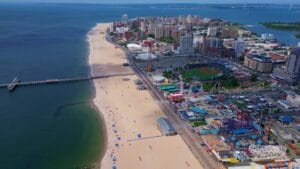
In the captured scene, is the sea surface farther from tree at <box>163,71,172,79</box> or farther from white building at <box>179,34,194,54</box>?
white building at <box>179,34,194,54</box>

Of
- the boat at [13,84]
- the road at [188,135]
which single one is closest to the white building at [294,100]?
the road at [188,135]

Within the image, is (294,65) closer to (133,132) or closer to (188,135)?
(188,135)

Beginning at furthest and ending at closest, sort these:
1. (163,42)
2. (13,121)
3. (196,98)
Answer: (163,42) → (196,98) → (13,121)

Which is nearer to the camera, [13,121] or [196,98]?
[13,121]

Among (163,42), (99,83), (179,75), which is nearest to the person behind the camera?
(99,83)

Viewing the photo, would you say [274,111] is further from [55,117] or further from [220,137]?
[55,117]

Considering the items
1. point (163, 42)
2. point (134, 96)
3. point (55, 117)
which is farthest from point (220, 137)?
point (163, 42)

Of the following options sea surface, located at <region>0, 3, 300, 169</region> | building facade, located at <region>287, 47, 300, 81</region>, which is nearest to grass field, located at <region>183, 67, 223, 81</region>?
building facade, located at <region>287, 47, 300, 81</region>
